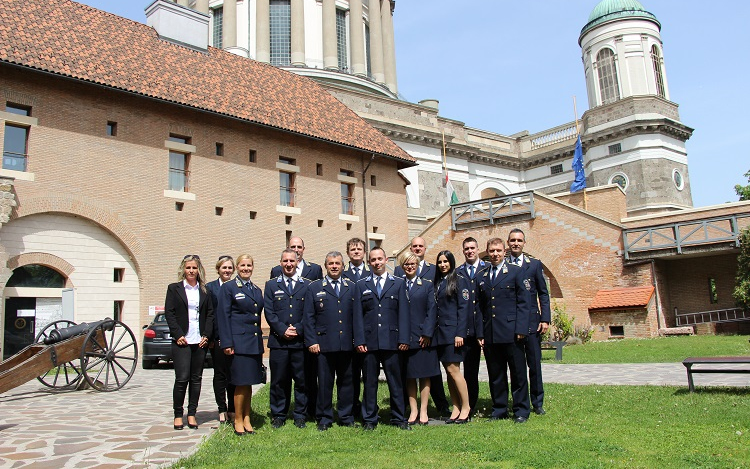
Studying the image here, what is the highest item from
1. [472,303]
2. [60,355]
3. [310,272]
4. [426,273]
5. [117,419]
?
[310,272]

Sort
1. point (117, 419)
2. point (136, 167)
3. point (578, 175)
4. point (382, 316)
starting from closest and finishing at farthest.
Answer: point (382, 316) → point (117, 419) → point (136, 167) → point (578, 175)

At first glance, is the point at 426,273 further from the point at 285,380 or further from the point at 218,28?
the point at 218,28

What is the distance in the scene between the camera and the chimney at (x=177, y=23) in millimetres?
24641

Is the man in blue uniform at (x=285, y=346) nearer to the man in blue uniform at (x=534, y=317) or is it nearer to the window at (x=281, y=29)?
the man in blue uniform at (x=534, y=317)

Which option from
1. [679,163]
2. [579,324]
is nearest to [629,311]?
Answer: [579,324]

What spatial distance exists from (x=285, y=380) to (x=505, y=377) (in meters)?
2.75

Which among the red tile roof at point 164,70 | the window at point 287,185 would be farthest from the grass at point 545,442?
the window at point 287,185

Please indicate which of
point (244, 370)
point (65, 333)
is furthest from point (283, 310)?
point (65, 333)

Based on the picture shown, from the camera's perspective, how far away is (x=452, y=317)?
757 centimetres

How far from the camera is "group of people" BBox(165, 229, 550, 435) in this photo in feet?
24.3

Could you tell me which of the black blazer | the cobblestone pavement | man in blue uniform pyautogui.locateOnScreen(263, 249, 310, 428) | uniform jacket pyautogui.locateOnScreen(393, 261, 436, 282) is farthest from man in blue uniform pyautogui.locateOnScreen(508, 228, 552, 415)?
the black blazer

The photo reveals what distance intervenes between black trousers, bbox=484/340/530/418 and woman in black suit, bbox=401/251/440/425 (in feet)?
2.38

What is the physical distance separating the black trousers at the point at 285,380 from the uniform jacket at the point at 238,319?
0.89ft

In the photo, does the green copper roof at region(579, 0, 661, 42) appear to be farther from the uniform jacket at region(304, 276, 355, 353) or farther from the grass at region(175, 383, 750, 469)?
the uniform jacket at region(304, 276, 355, 353)
